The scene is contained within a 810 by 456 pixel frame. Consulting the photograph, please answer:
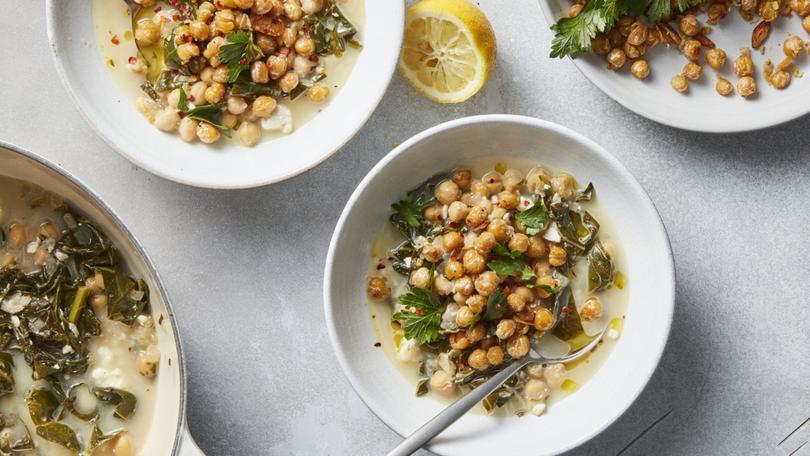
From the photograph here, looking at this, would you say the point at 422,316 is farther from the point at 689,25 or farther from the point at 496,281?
the point at 689,25

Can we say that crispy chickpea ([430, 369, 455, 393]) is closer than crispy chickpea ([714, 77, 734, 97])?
Yes

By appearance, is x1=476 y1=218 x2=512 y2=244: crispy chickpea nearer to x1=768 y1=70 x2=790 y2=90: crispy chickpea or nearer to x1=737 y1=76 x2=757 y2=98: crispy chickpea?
x1=737 y1=76 x2=757 y2=98: crispy chickpea

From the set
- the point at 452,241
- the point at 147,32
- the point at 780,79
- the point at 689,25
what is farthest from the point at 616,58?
the point at 147,32

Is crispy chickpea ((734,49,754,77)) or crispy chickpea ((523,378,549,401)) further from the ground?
crispy chickpea ((734,49,754,77))

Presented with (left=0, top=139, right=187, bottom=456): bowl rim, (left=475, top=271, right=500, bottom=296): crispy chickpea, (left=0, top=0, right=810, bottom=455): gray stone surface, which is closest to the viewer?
(left=0, top=139, right=187, bottom=456): bowl rim

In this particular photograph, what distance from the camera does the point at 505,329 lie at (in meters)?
2.56

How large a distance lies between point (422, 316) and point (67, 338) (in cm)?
116

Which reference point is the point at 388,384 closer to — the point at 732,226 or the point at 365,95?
the point at 365,95

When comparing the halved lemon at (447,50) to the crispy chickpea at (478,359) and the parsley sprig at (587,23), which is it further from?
the crispy chickpea at (478,359)

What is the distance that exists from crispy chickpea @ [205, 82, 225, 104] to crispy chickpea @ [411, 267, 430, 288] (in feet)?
2.95

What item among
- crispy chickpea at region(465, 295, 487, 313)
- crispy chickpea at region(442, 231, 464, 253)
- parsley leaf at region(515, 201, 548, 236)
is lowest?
crispy chickpea at region(465, 295, 487, 313)

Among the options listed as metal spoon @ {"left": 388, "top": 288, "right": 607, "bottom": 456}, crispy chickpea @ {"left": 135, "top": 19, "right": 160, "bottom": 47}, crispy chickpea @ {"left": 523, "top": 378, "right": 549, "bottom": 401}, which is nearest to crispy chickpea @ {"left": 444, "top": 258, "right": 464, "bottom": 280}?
metal spoon @ {"left": 388, "top": 288, "right": 607, "bottom": 456}

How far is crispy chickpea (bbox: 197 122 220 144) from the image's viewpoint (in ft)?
9.11

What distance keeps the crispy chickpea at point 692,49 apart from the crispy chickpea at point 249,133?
1516mm
